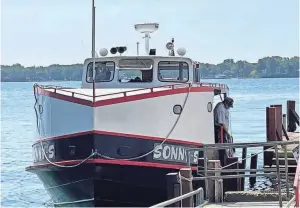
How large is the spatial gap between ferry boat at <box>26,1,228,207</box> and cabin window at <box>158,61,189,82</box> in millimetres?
1180

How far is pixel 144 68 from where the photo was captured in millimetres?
17625

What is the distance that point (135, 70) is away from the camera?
17.7 metres

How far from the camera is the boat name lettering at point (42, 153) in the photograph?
15.5m

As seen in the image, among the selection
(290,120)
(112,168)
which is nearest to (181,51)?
(112,168)

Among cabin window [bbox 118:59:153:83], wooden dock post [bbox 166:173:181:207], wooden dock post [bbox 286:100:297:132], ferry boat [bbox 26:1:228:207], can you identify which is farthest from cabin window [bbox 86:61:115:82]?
wooden dock post [bbox 286:100:297:132]

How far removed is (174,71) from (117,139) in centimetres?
376

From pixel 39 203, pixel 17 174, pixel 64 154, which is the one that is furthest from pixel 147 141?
pixel 17 174

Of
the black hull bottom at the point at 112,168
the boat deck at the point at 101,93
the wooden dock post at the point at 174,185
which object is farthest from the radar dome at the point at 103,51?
the wooden dock post at the point at 174,185

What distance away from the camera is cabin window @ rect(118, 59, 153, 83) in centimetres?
1756

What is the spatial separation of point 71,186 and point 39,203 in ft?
25.0

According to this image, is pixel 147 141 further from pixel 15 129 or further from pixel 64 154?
pixel 15 129

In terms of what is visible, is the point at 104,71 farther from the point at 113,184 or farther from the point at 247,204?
the point at 247,204

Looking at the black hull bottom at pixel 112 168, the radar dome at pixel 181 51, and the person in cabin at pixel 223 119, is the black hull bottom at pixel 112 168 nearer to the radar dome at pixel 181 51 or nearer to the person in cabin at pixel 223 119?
the person in cabin at pixel 223 119

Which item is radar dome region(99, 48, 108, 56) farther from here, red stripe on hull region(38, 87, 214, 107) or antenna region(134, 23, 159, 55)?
red stripe on hull region(38, 87, 214, 107)
